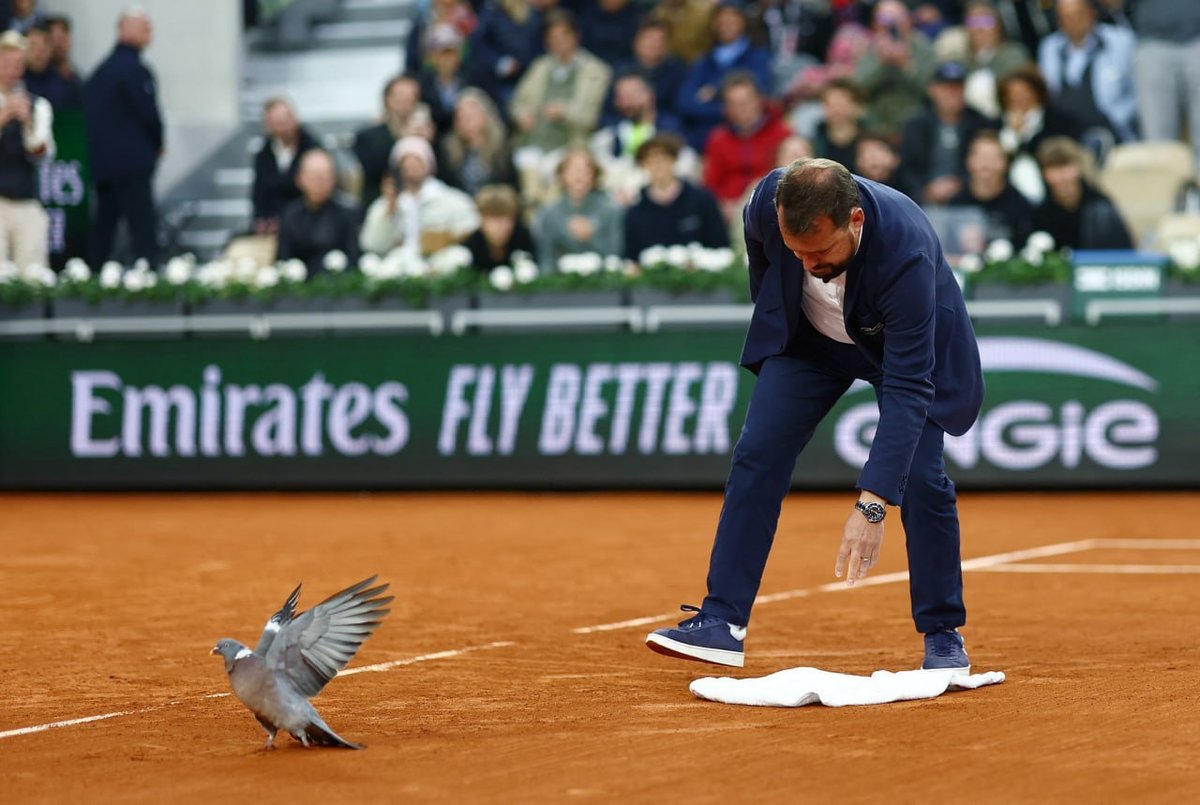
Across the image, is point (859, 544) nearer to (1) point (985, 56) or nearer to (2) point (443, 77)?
(1) point (985, 56)

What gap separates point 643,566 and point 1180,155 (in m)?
7.74

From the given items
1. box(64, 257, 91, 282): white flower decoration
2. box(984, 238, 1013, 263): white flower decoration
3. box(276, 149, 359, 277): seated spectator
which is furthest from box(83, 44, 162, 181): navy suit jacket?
→ box(984, 238, 1013, 263): white flower decoration

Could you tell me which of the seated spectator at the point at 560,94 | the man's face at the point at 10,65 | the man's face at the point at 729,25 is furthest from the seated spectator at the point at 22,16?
the man's face at the point at 729,25

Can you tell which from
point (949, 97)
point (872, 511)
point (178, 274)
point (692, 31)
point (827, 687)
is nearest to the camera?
point (872, 511)

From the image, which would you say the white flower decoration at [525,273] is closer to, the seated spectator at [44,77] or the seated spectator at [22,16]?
the seated spectator at [44,77]

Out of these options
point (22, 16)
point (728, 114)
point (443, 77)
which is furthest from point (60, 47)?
point (728, 114)

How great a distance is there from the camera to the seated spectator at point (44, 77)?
18.3 m

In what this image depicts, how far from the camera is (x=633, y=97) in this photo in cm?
1752

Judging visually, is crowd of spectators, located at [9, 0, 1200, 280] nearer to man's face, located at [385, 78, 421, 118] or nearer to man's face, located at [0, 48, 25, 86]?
man's face, located at [385, 78, 421, 118]

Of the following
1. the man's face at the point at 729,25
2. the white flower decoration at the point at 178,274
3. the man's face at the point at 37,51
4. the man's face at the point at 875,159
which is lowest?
the white flower decoration at the point at 178,274

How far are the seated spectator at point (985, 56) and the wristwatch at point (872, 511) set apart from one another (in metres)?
11.8

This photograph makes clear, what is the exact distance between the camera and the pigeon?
511cm

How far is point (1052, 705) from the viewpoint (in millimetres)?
5844

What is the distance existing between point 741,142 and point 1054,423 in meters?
4.20
